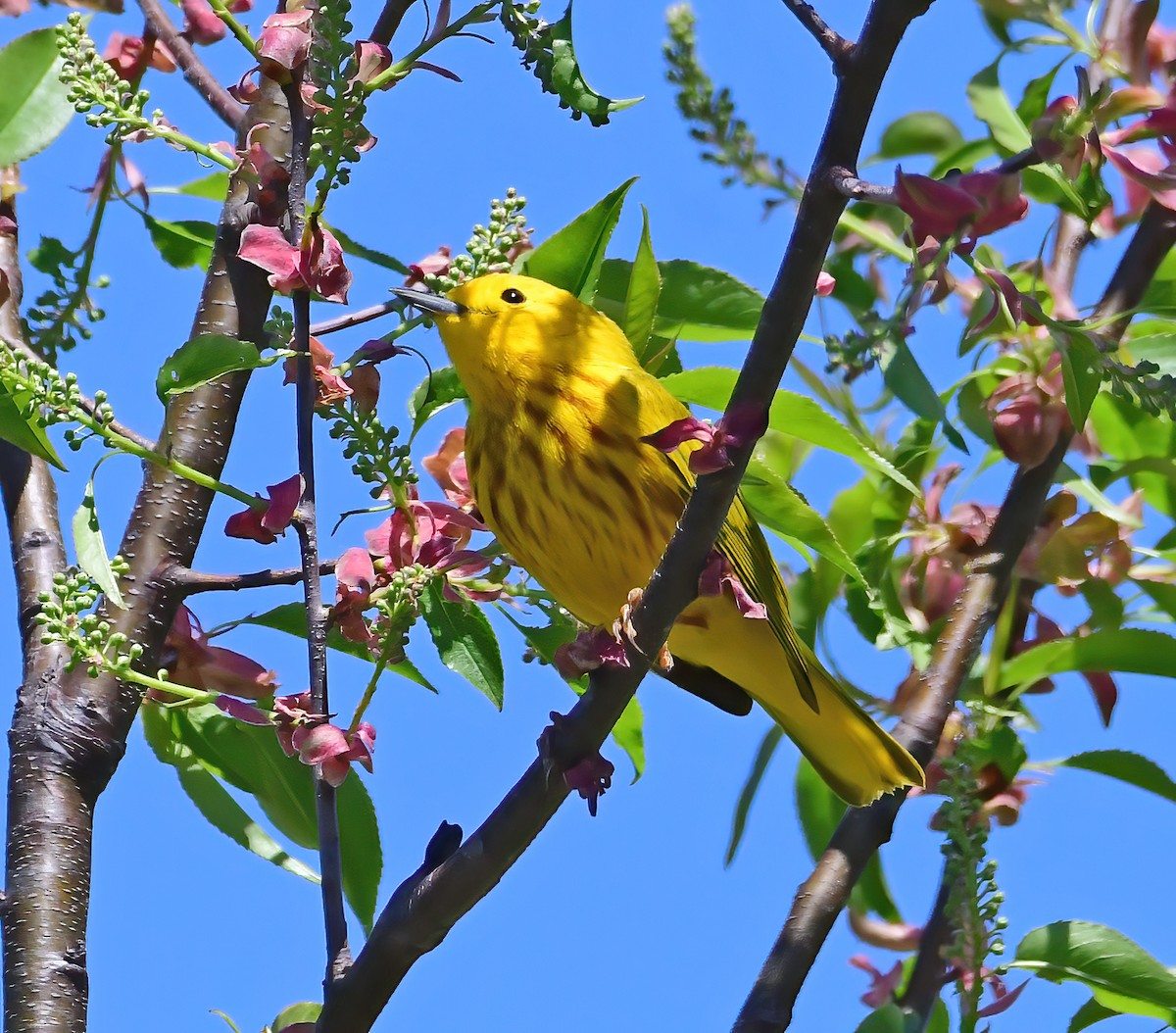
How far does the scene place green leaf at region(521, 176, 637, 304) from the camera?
5.55 feet

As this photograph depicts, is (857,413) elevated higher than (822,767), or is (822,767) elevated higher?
(857,413)

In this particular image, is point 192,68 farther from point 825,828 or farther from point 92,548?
point 825,828

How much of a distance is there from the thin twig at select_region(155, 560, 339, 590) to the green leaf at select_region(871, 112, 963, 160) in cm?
123

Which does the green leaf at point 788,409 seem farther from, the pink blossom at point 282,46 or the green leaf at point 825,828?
the green leaf at point 825,828

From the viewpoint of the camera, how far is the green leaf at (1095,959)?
1.76 m

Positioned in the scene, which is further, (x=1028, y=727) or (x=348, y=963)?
(x=1028, y=727)

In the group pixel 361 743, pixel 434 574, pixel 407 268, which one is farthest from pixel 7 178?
pixel 361 743

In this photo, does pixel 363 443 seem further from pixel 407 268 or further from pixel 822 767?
pixel 822 767

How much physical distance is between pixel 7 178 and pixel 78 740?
31.2 inches

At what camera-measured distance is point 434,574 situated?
4.68 feet

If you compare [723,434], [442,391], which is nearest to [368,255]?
[442,391]

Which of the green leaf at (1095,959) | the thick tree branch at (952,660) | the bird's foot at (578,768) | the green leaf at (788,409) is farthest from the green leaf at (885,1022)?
the green leaf at (788,409)

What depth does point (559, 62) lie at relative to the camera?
3.94ft

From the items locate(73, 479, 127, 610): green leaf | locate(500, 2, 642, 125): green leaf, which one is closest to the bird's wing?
locate(500, 2, 642, 125): green leaf
